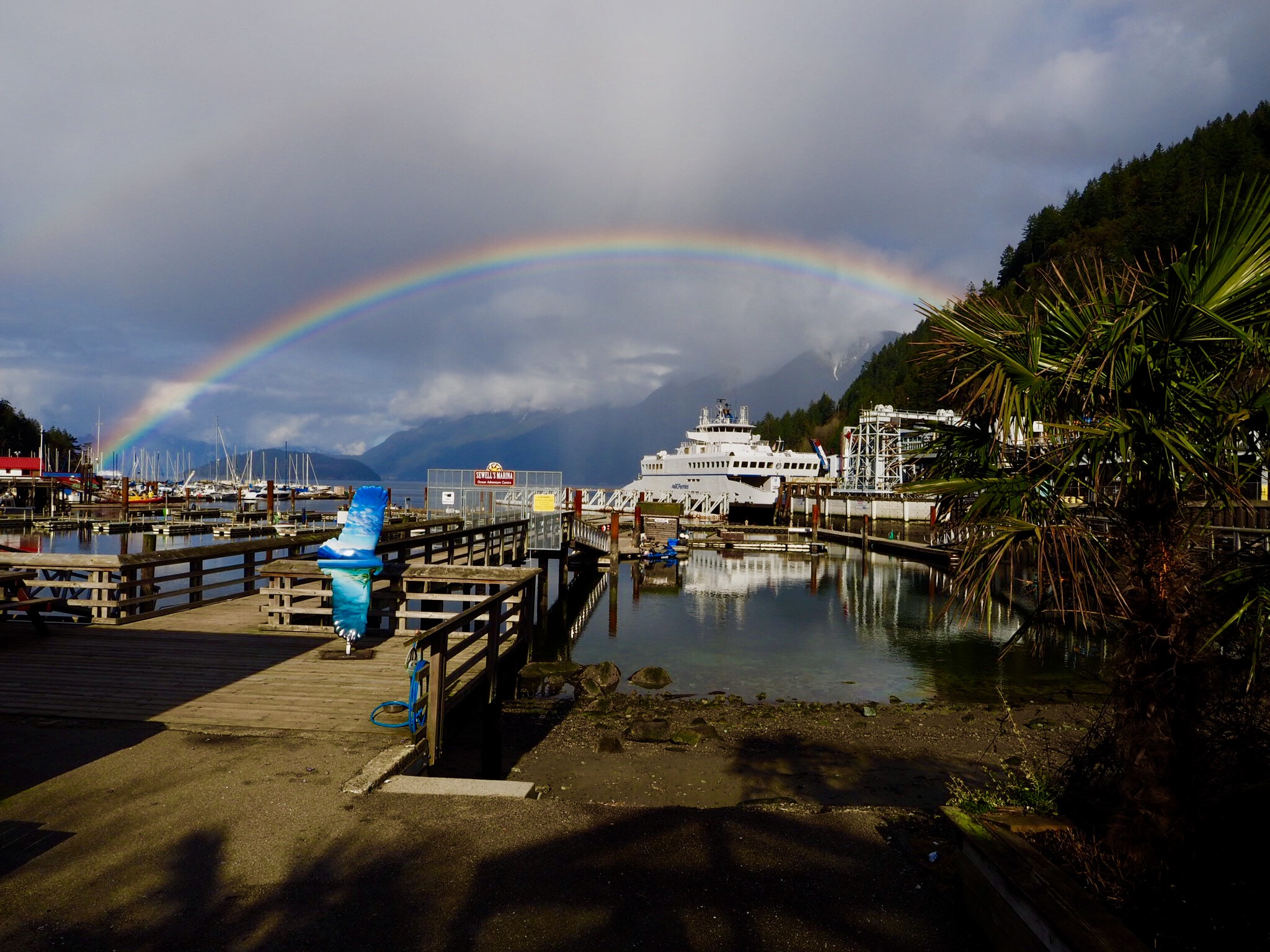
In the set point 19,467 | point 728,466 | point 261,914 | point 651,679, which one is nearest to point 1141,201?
point 728,466

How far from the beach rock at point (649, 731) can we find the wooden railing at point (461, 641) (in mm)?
2361

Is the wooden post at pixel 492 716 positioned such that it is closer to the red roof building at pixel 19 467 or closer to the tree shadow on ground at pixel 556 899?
the tree shadow on ground at pixel 556 899

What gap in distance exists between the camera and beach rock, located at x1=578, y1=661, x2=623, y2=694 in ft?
54.4

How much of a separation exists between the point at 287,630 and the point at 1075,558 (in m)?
11.3

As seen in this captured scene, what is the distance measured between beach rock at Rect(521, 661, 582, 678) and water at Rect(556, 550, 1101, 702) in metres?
2.56

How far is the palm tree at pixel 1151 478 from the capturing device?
377 centimetres

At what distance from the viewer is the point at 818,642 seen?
24203 millimetres

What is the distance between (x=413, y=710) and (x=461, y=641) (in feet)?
7.29

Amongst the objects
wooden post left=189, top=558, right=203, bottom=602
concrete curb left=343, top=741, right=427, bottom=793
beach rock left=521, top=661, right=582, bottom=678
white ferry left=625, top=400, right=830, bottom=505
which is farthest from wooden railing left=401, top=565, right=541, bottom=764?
white ferry left=625, top=400, right=830, bottom=505

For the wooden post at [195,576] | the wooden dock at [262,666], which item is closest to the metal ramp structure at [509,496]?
the wooden post at [195,576]

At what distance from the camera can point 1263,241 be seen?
12.4 ft

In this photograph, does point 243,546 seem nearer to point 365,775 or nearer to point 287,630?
point 287,630

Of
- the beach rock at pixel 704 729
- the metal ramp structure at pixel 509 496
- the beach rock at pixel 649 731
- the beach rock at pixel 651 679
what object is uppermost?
the metal ramp structure at pixel 509 496

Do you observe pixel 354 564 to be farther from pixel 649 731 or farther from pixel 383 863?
pixel 383 863
